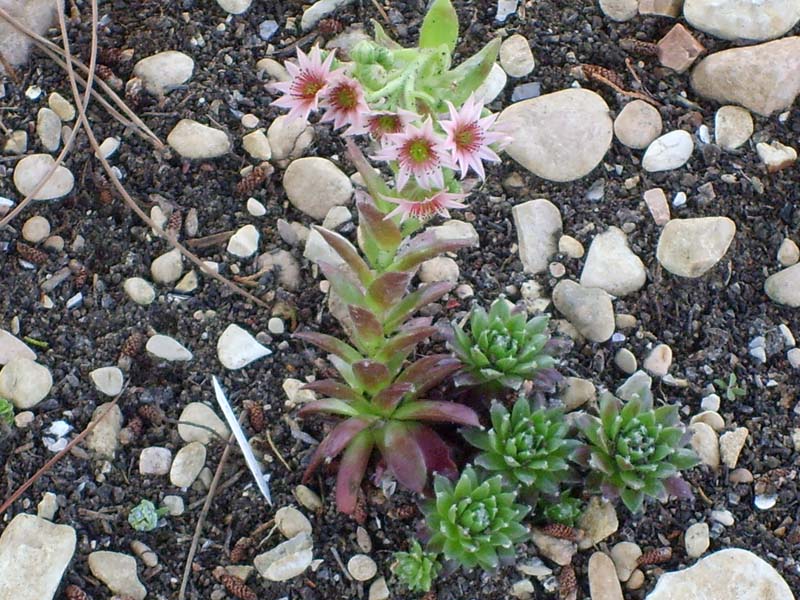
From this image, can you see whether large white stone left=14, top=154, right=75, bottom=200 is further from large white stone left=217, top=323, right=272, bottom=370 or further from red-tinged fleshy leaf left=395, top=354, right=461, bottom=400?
red-tinged fleshy leaf left=395, top=354, right=461, bottom=400

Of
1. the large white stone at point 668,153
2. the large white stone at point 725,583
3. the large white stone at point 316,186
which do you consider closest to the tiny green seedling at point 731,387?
the large white stone at point 725,583

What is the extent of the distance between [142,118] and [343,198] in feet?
2.34

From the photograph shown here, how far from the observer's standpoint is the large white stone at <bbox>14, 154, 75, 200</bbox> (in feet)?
9.80

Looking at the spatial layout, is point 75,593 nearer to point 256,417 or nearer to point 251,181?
point 256,417

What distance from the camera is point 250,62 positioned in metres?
3.22

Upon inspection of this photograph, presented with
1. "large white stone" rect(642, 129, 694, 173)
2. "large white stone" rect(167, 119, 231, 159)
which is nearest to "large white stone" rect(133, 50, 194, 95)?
"large white stone" rect(167, 119, 231, 159)

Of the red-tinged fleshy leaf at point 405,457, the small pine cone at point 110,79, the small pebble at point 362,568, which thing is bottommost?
the small pebble at point 362,568

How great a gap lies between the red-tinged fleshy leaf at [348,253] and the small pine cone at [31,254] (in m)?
1.01

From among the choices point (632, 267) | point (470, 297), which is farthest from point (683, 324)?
point (470, 297)

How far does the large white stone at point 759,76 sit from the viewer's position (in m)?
3.14

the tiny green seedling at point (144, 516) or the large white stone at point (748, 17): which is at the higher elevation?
the large white stone at point (748, 17)

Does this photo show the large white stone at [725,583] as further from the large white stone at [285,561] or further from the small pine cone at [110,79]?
the small pine cone at [110,79]

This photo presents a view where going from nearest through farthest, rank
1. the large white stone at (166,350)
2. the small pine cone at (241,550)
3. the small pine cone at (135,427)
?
the small pine cone at (241,550)
the small pine cone at (135,427)
the large white stone at (166,350)

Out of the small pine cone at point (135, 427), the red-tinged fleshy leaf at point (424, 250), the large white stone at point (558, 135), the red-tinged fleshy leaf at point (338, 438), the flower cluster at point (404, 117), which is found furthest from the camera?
the large white stone at point (558, 135)
